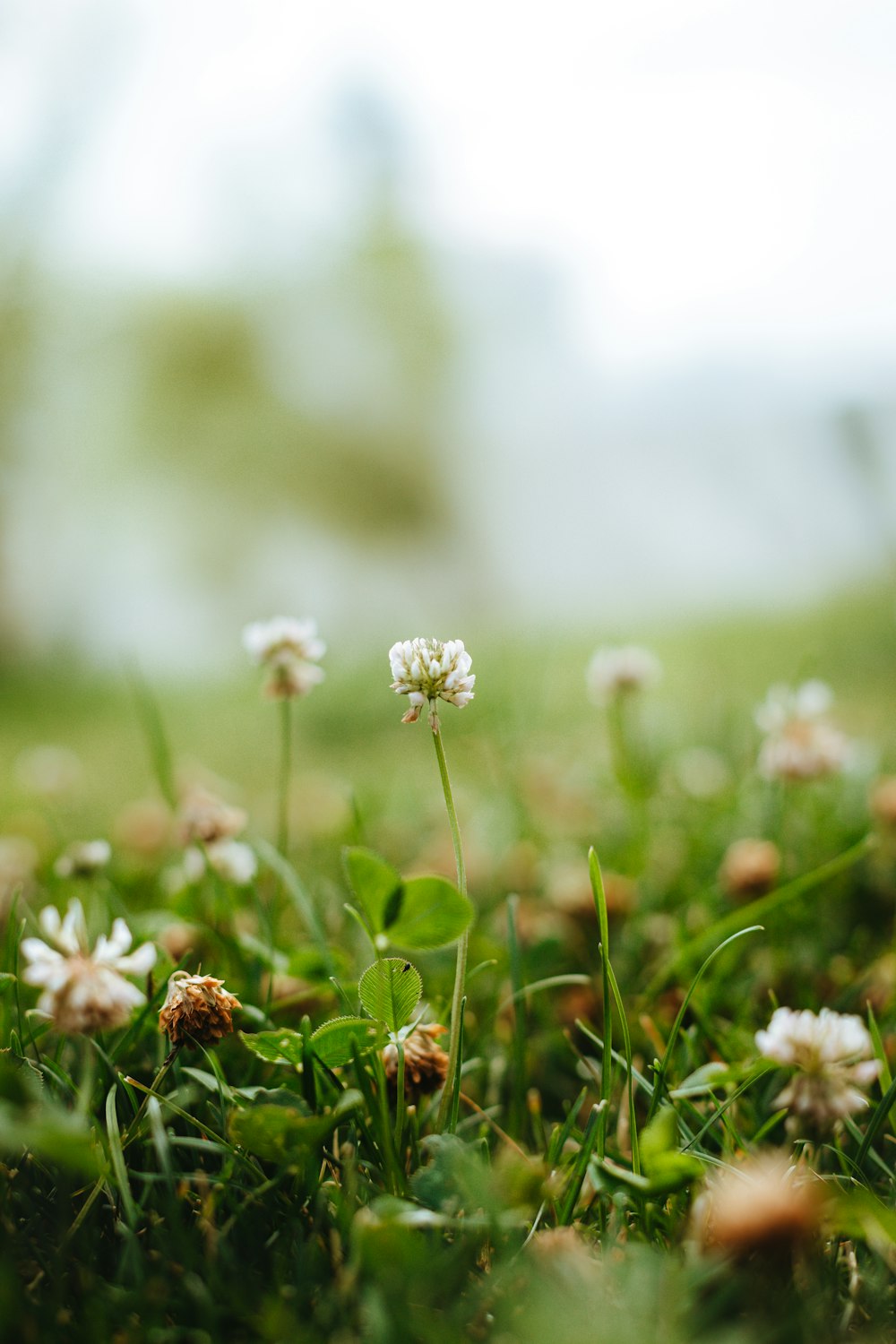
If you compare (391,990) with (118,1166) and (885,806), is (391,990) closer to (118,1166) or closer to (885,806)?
(118,1166)

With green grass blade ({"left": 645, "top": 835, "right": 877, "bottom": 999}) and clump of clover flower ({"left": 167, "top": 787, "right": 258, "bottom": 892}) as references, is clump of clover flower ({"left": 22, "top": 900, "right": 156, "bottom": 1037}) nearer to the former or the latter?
clump of clover flower ({"left": 167, "top": 787, "right": 258, "bottom": 892})

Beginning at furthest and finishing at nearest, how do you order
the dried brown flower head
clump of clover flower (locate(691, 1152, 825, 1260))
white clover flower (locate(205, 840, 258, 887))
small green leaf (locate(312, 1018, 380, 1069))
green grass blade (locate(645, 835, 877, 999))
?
the dried brown flower head < white clover flower (locate(205, 840, 258, 887)) < green grass blade (locate(645, 835, 877, 999)) < small green leaf (locate(312, 1018, 380, 1069)) < clump of clover flower (locate(691, 1152, 825, 1260))

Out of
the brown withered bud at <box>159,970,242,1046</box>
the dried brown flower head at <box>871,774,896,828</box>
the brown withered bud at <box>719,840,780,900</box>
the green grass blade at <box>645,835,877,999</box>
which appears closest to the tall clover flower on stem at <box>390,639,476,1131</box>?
the brown withered bud at <box>159,970,242,1046</box>

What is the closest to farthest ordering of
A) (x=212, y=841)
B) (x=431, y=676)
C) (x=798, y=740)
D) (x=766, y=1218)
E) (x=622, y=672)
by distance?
(x=766, y=1218) < (x=431, y=676) < (x=212, y=841) < (x=798, y=740) < (x=622, y=672)

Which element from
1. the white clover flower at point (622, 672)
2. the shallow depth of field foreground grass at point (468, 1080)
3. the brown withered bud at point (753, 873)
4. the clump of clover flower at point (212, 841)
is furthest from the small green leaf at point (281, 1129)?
the white clover flower at point (622, 672)

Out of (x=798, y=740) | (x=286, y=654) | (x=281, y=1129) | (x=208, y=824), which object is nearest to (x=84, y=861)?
(x=208, y=824)

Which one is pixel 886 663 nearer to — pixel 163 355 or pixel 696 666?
pixel 696 666

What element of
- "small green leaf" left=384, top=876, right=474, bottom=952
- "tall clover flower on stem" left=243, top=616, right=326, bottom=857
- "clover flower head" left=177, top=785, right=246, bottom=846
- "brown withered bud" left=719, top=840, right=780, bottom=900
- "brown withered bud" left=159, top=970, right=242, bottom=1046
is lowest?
"brown withered bud" left=719, top=840, right=780, bottom=900
